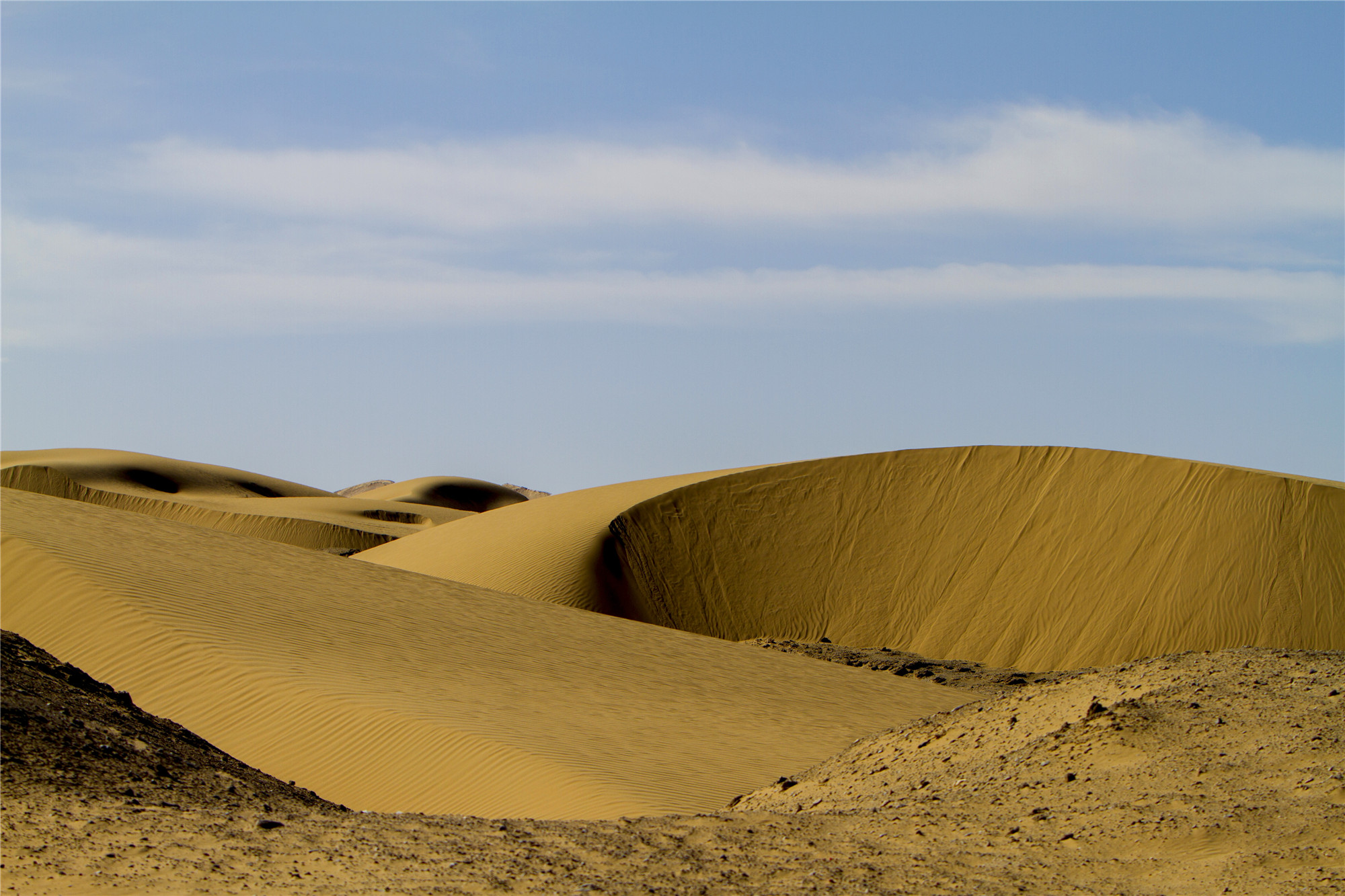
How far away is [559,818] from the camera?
9172 mm

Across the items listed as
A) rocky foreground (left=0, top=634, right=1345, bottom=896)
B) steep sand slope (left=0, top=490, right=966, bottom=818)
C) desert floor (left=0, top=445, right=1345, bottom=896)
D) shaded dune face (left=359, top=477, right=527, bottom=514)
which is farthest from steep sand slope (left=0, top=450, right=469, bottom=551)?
rocky foreground (left=0, top=634, right=1345, bottom=896)

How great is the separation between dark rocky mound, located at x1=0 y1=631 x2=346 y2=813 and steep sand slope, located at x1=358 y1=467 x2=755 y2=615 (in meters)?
16.3

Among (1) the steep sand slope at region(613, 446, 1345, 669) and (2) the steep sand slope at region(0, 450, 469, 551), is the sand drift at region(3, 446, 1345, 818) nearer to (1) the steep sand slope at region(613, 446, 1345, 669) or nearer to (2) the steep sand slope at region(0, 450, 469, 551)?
(1) the steep sand slope at region(613, 446, 1345, 669)

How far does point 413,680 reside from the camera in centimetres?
1287

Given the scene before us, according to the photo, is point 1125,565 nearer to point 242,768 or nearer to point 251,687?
point 251,687

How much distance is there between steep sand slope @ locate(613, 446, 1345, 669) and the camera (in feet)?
80.5

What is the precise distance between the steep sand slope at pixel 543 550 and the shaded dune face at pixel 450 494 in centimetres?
3972

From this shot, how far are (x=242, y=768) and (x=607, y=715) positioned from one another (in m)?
4.86

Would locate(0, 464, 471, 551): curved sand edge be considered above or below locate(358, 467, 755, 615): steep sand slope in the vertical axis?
below

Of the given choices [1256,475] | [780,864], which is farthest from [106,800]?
[1256,475]

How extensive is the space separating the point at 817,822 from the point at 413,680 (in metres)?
6.71

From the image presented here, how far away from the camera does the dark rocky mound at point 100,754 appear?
6668mm

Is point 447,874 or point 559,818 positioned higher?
point 447,874

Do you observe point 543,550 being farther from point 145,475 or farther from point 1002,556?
point 145,475
